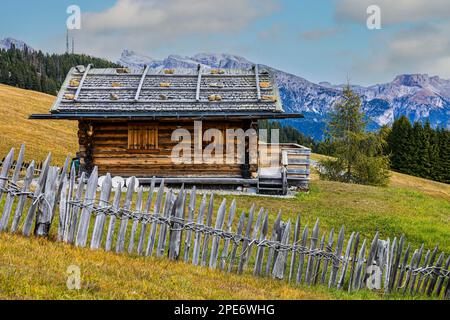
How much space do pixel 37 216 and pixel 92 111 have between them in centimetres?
1351

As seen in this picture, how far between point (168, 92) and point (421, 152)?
6395 centimetres

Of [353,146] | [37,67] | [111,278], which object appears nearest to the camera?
[111,278]

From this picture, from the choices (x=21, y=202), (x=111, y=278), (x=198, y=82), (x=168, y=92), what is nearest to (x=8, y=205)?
(x=21, y=202)

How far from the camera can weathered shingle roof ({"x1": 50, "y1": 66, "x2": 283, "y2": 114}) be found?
69.8 ft

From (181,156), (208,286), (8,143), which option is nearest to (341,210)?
(181,156)

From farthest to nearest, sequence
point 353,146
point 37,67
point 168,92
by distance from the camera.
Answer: point 37,67, point 353,146, point 168,92

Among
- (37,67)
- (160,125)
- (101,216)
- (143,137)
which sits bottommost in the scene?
(101,216)

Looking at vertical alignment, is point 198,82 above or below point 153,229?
above

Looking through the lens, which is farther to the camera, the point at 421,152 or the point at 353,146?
the point at 421,152

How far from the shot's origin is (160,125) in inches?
850

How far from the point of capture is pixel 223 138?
71.1 ft

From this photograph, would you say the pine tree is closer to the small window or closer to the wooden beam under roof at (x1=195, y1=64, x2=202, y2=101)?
the wooden beam under roof at (x1=195, y1=64, x2=202, y2=101)

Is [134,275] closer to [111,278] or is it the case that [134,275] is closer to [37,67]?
[111,278]
